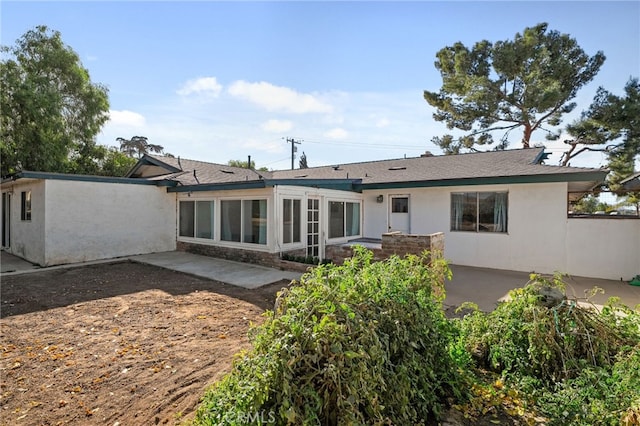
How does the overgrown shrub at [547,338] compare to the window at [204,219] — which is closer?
the overgrown shrub at [547,338]

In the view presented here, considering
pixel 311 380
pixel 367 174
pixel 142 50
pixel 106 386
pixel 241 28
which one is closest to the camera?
pixel 311 380

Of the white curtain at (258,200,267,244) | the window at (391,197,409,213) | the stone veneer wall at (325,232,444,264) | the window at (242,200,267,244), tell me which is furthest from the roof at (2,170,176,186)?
the stone veneer wall at (325,232,444,264)

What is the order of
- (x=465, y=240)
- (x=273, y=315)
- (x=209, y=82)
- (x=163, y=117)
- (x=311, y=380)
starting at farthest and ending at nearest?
(x=163, y=117), (x=209, y=82), (x=465, y=240), (x=273, y=315), (x=311, y=380)

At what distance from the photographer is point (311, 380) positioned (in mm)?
1896

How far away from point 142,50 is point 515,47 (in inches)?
703

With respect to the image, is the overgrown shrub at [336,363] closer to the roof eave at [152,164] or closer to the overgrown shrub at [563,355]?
the overgrown shrub at [563,355]

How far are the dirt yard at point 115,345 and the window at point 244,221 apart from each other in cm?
221

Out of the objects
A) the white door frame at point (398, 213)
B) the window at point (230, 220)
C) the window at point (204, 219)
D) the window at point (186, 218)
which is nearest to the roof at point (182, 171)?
the window at point (186, 218)

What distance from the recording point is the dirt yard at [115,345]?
2807 mm

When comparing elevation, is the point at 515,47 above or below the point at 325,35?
above

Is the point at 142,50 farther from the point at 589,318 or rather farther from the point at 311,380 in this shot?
the point at 589,318

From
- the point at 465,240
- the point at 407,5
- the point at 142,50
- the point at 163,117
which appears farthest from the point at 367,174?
the point at 163,117

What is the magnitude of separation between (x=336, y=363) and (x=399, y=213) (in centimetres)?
957

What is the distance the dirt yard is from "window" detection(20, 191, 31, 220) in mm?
3842
